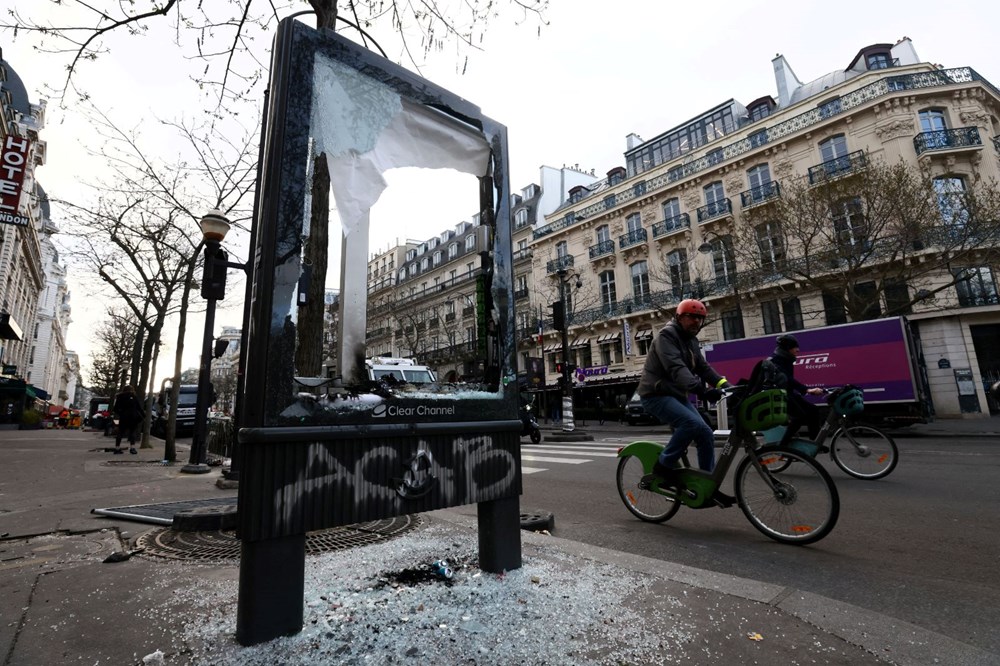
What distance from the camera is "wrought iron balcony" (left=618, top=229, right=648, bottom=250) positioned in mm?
30209

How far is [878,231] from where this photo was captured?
635 inches

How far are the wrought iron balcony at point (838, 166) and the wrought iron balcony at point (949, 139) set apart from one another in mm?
2083

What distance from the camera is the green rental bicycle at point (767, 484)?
3.33 meters

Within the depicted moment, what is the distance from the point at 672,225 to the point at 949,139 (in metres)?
12.2

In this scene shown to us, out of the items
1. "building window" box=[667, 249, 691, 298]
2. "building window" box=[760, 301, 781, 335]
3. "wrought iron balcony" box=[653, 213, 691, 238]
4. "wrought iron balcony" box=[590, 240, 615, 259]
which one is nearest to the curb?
"building window" box=[760, 301, 781, 335]

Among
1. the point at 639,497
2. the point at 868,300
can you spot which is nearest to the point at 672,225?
the point at 868,300

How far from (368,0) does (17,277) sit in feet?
143

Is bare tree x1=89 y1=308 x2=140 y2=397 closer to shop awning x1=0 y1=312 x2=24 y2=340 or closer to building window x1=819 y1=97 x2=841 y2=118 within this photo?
shop awning x1=0 y1=312 x2=24 y2=340

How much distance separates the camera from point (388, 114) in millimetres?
2535

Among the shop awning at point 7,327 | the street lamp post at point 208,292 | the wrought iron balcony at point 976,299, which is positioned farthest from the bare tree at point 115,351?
the wrought iron balcony at point 976,299

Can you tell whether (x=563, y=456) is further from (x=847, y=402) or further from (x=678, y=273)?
(x=678, y=273)

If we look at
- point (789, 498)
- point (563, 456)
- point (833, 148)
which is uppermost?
point (833, 148)

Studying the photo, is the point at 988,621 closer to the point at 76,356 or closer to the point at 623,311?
the point at 623,311

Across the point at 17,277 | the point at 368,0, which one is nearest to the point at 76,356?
the point at 17,277
